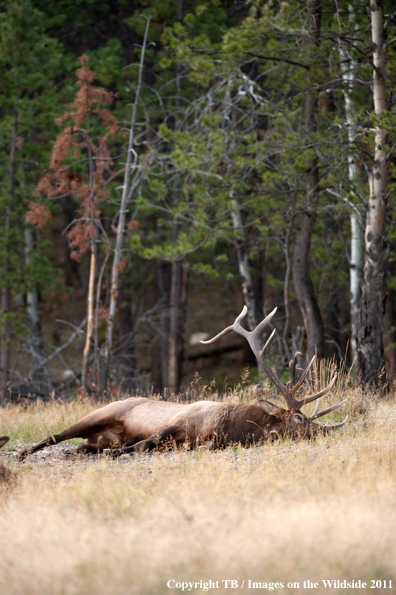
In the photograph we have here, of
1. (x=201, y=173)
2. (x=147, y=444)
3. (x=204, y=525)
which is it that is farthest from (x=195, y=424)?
(x=201, y=173)

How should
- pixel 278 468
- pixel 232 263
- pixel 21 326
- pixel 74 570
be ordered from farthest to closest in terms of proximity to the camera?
pixel 232 263 → pixel 21 326 → pixel 278 468 → pixel 74 570

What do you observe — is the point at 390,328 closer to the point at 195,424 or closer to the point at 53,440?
the point at 195,424

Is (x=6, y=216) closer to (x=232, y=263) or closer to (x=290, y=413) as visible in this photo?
(x=232, y=263)

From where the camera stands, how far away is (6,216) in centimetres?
1648

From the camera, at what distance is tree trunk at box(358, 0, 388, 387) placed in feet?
32.3

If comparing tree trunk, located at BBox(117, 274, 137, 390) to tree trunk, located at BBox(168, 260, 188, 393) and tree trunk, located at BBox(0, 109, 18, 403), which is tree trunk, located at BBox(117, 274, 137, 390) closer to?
tree trunk, located at BBox(168, 260, 188, 393)

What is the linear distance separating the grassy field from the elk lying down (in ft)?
2.95

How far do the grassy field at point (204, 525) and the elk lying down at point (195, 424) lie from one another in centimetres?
90

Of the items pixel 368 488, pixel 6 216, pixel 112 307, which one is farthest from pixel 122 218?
pixel 368 488

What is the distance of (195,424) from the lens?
6902mm

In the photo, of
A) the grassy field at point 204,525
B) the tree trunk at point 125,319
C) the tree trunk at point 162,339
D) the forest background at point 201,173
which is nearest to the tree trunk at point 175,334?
the forest background at point 201,173

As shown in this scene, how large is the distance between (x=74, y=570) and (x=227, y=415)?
370 cm

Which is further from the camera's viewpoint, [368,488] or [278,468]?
[278,468]

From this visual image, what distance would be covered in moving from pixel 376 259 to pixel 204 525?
6.97 m
